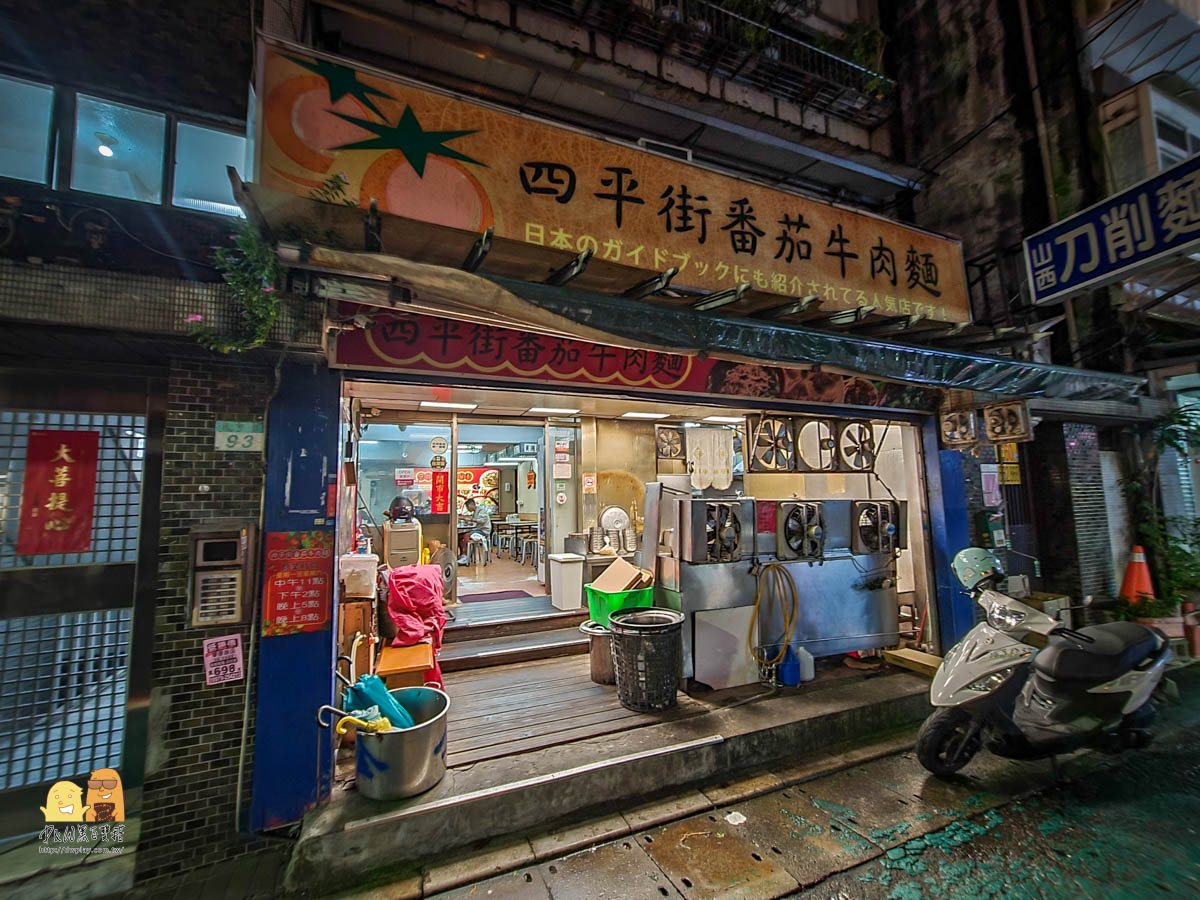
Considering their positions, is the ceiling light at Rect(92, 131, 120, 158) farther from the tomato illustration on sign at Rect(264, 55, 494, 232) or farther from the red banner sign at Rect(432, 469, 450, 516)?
the red banner sign at Rect(432, 469, 450, 516)

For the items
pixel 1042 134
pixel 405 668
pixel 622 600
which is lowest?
pixel 405 668

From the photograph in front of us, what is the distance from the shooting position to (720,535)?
5414mm

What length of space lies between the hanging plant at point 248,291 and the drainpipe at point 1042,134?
1026 cm

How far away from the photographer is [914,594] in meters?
6.86

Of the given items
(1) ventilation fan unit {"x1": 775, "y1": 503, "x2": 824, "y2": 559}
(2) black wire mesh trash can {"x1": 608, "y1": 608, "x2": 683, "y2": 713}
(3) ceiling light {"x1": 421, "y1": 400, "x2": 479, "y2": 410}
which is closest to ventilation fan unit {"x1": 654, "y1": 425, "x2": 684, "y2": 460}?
(3) ceiling light {"x1": 421, "y1": 400, "x2": 479, "y2": 410}

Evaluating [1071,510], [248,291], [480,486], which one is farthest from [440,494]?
[1071,510]

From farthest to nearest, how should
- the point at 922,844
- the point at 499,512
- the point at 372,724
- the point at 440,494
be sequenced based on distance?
the point at 499,512 → the point at 440,494 → the point at 372,724 → the point at 922,844

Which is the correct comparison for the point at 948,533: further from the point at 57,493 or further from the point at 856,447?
the point at 57,493

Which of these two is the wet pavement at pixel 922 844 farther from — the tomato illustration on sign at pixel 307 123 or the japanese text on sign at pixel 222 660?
the tomato illustration on sign at pixel 307 123

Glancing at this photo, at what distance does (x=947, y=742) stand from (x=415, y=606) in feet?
18.0

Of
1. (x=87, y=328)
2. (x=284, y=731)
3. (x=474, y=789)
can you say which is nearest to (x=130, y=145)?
(x=87, y=328)

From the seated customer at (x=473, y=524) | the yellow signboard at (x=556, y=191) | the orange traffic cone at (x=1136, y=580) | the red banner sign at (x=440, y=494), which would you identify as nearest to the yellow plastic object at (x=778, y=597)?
the yellow signboard at (x=556, y=191)

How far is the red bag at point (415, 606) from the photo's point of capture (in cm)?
522

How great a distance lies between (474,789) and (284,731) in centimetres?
143
